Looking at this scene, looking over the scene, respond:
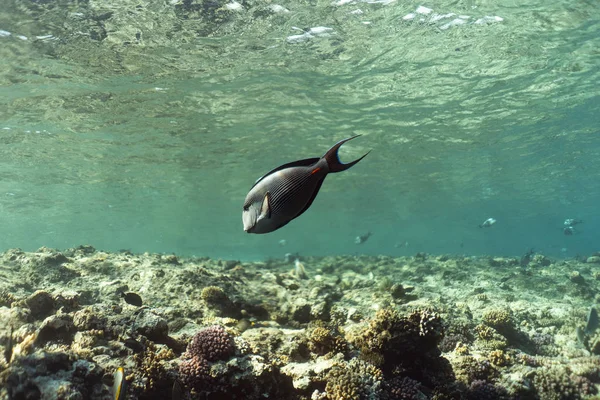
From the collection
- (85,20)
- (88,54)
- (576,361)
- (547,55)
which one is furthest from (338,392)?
(547,55)

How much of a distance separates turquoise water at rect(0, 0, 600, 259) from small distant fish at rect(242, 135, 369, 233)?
1114 centimetres

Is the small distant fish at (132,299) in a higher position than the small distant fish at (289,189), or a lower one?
lower

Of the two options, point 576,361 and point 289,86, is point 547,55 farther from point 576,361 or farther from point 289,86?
point 576,361

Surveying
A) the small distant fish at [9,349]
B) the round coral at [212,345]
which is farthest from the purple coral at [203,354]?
the small distant fish at [9,349]

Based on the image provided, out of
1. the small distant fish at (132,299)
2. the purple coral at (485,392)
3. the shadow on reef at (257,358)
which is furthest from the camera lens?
the small distant fish at (132,299)

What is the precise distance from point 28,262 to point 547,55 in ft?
72.1

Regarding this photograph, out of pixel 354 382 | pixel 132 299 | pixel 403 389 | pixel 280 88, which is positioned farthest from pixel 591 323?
pixel 280 88

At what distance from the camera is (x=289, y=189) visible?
202cm

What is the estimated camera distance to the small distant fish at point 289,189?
6.59ft

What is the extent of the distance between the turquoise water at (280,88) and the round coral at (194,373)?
1098 centimetres

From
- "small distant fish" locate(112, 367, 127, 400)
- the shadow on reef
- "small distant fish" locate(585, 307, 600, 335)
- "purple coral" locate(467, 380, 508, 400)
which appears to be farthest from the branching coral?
"small distant fish" locate(585, 307, 600, 335)

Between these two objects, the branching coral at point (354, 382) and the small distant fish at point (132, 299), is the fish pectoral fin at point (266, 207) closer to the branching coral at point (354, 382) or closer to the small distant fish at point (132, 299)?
the branching coral at point (354, 382)

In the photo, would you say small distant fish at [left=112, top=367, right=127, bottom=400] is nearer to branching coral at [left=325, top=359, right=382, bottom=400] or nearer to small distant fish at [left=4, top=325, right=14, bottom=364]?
small distant fish at [left=4, top=325, right=14, bottom=364]

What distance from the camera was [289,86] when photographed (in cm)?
1739
